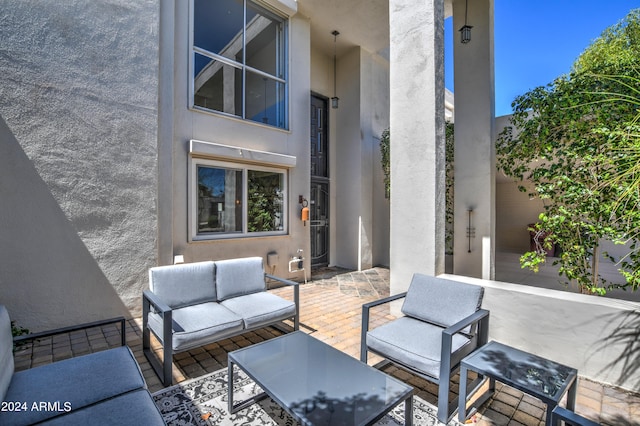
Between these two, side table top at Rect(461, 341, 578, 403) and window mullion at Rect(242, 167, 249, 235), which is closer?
side table top at Rect(461, 341, 578, 403)

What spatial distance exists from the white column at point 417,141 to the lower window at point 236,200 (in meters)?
3.06

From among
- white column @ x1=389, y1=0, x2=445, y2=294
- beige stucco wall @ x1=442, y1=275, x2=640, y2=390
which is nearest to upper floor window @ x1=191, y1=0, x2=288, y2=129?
white column @ x1=389, y1=0, x2=445, y2=294

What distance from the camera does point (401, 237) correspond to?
438 cm

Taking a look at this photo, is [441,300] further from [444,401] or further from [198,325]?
[198,325]

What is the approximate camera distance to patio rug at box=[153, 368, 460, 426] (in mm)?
2434

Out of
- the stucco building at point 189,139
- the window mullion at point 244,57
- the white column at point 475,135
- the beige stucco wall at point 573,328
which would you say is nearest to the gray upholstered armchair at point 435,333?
the beige stucco wall at point 573,328

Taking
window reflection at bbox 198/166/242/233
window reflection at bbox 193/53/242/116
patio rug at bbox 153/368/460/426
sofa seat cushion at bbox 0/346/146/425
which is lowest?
patio rug at bbox 153/368/460/426

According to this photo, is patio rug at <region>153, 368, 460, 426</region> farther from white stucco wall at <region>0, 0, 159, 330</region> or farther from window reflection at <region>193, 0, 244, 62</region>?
window reflection at <region>193, 0, 244, 62</region>

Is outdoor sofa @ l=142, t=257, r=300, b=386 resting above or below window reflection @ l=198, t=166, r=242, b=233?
below

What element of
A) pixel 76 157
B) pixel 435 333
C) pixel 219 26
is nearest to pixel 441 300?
Result: pixel 435 333

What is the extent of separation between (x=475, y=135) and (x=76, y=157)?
21.1 ft

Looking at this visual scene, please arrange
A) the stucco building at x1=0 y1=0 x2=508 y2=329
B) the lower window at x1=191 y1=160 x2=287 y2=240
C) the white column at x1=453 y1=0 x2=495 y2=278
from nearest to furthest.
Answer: the stucco building at x1=0 y1=0 x2=508 y2=329 → the white column at x1=453 y1=0 x2=495 y2=278 → the lower window at x1=191 y1=160 x2=287 y2=240

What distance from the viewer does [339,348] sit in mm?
3658

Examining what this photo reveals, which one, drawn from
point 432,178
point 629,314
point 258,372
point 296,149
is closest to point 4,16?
point 296,149
